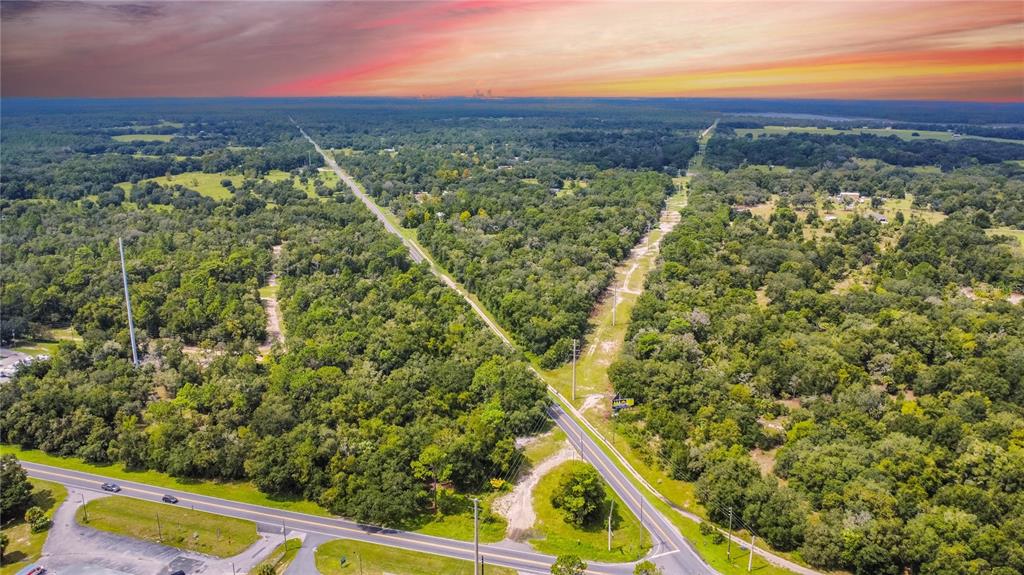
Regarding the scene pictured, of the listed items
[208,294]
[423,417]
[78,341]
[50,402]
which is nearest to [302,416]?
[423,417]

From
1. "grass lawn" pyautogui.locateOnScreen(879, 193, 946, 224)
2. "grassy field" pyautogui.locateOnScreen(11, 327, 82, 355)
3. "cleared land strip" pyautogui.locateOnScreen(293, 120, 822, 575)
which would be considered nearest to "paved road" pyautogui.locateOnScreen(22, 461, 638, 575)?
"cleared land strip" pyautogui.locateOnScreen(293, 120, 822, 575)

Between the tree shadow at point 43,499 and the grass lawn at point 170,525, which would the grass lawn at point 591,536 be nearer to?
the grass lawn at point 170,525

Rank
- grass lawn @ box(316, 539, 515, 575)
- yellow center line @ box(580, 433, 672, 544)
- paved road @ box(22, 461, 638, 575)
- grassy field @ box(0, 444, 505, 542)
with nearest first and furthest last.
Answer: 1. grass lawn @ box(316, 539, 515, 575)
2. paved road @ box(22, 461, 638, 575)
3. yellow center line @ box(580, 433, 672, 544)
4. grassy field @ box(0, 444, 505, 542)

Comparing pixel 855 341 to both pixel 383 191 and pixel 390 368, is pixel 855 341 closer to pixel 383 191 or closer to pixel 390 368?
pixel 390 368

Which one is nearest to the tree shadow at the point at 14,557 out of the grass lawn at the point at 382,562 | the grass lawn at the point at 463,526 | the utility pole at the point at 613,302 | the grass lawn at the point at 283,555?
the grass lawn at the point at 283,555

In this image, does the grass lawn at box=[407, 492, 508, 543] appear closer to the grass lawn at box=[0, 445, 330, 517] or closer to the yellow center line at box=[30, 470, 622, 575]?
the yellow center line at box=[30, 470, 622, 575]

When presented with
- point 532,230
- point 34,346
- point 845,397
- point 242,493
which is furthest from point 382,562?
point 532,230
